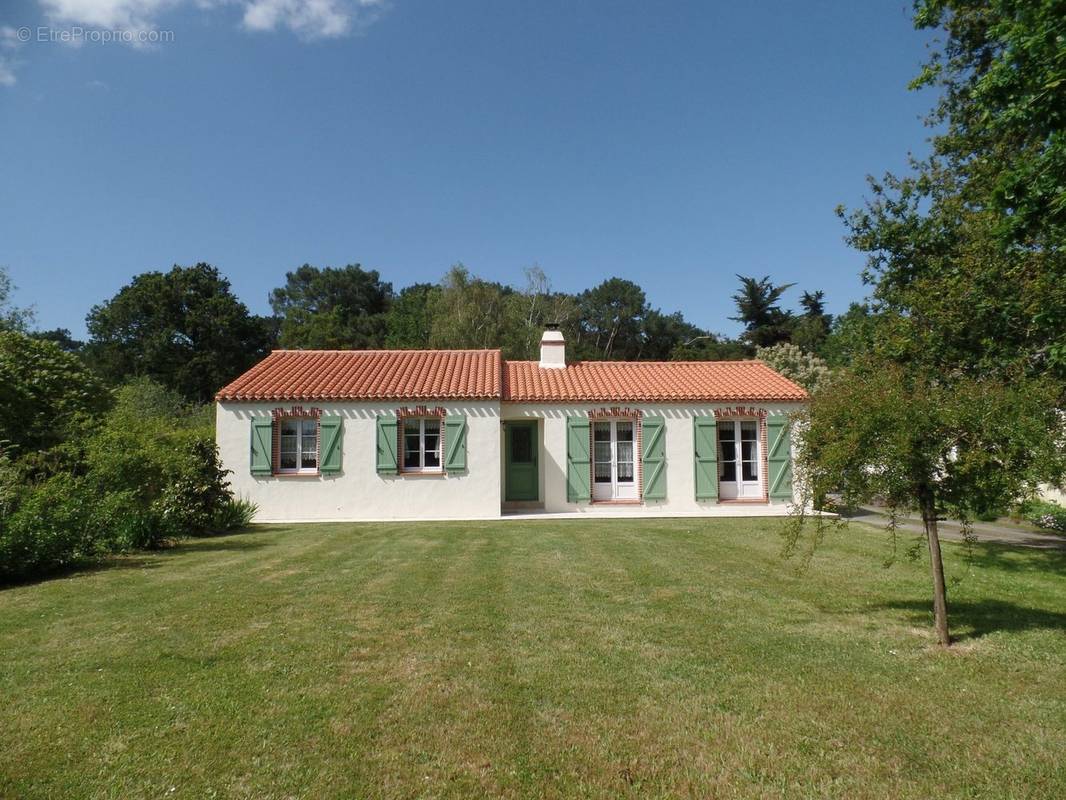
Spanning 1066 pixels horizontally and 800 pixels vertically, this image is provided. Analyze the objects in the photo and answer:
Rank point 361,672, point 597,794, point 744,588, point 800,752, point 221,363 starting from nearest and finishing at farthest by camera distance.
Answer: point 597,794, point 800,752, point 361,672, point 744,588, point 221,363

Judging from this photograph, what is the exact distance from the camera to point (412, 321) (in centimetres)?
4309

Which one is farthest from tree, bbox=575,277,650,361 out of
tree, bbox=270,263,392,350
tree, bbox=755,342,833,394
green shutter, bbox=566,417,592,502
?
green shutter, bbox=566,417,592,502

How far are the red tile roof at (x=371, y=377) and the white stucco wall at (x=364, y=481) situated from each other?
290 mm

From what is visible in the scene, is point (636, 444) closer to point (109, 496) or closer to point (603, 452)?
point (603, 452)

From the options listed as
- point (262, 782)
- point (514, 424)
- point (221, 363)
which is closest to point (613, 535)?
point (514, 424)

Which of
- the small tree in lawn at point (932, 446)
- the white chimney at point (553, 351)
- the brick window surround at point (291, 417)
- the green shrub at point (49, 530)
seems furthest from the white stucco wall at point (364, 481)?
the small tree in lawn at point (932, 446)

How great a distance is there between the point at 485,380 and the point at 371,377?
3.19 metres

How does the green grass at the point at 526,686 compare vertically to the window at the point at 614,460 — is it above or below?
below

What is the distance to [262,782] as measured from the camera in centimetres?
329

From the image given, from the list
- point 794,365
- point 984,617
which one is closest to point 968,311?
point 984,617

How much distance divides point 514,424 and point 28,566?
1134 centimetres

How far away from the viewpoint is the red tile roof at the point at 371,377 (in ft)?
53.0

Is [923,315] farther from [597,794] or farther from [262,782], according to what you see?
[262,782]

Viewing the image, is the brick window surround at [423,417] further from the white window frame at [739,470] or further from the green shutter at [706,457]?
the white window frame at [739,470]
